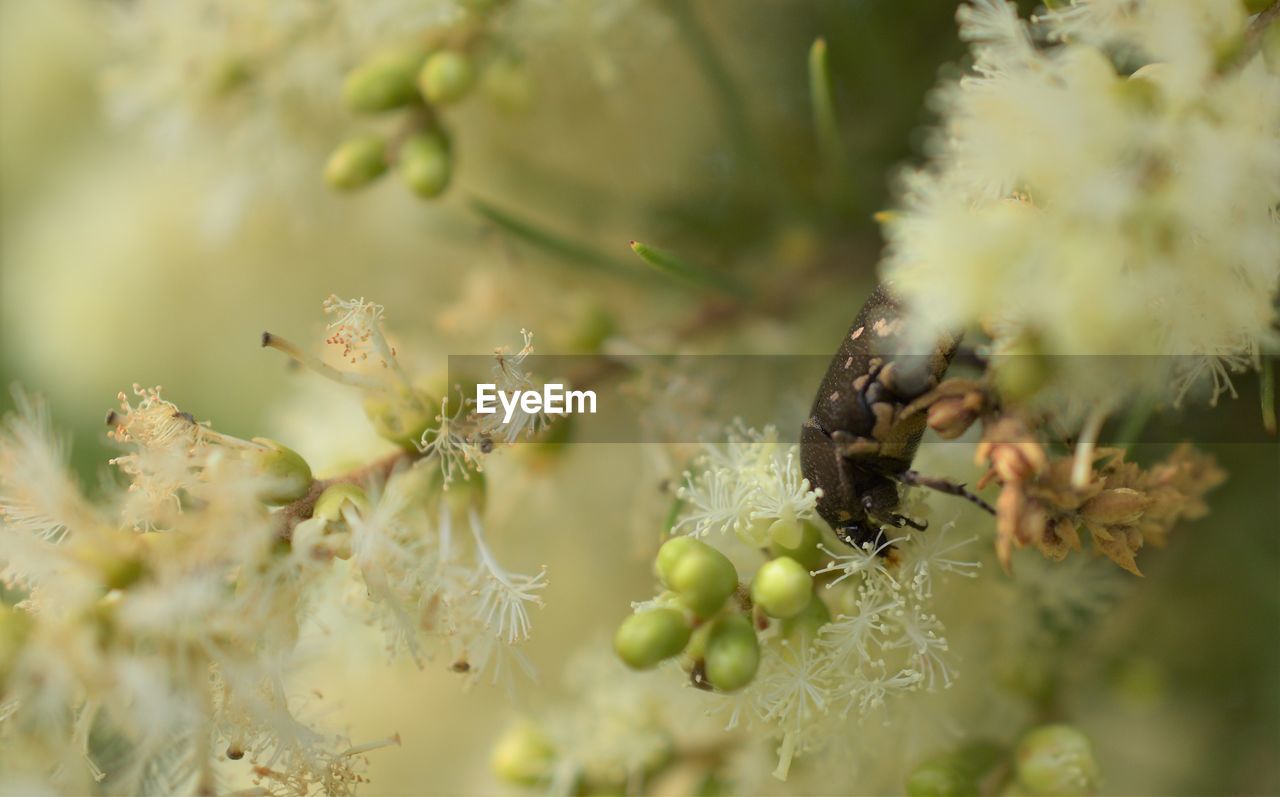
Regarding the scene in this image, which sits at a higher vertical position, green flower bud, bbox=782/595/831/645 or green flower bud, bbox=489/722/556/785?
green flower bud, bbox=782/595/831/645

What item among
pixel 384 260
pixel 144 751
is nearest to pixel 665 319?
pixel 384 260

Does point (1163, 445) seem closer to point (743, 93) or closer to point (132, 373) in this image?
point (743, 93)

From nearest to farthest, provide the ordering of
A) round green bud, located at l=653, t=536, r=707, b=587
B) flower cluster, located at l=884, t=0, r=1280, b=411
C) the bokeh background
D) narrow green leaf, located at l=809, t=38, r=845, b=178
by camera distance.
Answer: flower cluster, located at l=884, t=0, r=1280, b=411
round green bud, located at l=653, t=536, r=707, b=587
narrow green leaf, located at l=809, t=38, r=845, b=178
the bokeh background

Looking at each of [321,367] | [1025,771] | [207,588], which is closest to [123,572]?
[207,588]

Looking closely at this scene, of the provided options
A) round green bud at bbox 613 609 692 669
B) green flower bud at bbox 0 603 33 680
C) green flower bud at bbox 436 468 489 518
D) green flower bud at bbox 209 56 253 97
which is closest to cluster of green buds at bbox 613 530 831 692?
round green bud at bbox 613 609 692 669

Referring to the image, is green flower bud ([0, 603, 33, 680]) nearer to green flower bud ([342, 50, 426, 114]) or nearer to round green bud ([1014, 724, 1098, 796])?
green flower bud ([342, 50, 426, 114])

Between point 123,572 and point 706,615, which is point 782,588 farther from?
point 123,572

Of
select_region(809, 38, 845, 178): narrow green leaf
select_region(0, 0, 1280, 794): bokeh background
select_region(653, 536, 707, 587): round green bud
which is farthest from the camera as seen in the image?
select_region(0, 0, 1280, 794): bokeh background

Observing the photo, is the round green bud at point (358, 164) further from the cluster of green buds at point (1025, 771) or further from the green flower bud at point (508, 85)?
the cluster of green buds at point (1025, 771)

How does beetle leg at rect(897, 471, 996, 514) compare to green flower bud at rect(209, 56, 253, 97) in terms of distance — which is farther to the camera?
green flower bud at rect(209, 56, 253, 97)
